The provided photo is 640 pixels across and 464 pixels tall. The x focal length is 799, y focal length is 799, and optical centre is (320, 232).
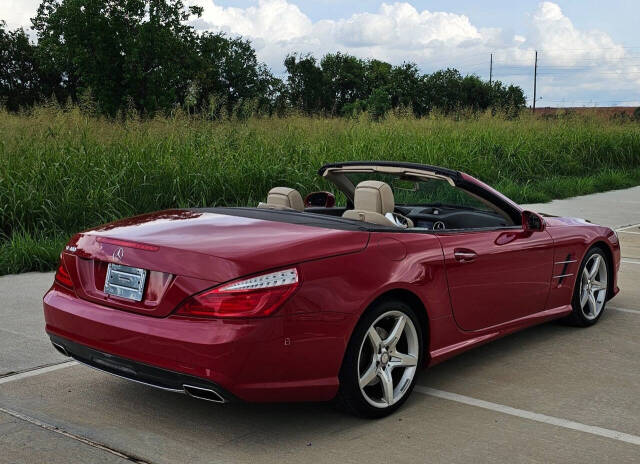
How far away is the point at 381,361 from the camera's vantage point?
417 centimetres

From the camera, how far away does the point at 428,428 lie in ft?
13.3

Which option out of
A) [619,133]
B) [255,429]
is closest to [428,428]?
[255,429]

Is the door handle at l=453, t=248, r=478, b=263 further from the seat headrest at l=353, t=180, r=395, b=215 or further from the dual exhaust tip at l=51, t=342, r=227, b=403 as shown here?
the dual exhaust tip at l=51, t=342, r=227, b=403

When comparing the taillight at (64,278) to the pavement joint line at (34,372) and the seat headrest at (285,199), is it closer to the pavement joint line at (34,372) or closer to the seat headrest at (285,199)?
the pavement joint line at (34,372)

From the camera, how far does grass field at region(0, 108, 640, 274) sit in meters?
9.39

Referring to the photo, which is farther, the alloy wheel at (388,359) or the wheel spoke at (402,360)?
the wheel spoke at (402,360)

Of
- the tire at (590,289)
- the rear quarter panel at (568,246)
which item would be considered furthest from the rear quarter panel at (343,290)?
the tire at (590,289)

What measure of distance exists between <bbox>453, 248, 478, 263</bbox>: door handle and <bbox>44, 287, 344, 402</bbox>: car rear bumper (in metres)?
1.11

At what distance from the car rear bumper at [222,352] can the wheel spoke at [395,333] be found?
1.35ft

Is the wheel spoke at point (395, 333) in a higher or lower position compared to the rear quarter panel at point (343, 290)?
lower

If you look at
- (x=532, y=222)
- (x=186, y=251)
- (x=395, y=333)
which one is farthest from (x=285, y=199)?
(x=532, y=222)

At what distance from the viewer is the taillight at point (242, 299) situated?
3586 mm

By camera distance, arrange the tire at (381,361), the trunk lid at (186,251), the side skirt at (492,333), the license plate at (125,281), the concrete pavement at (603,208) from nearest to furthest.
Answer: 1. the trunk lid at (186,251)
2. the license plate at (125,281)
3. the tire at (381,361)
4. the side skirt at (492,333)
5. the concrete pavement at (603,208)

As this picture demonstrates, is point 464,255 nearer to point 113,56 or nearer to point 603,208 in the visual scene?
point 603,208
